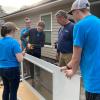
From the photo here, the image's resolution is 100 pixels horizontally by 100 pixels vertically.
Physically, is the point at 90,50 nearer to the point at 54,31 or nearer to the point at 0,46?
the point at 0,46

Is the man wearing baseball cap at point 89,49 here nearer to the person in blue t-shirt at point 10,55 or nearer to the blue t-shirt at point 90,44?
the blue t-shirt at point 90,44

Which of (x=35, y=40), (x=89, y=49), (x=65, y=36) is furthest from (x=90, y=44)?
(x=35, y=40)

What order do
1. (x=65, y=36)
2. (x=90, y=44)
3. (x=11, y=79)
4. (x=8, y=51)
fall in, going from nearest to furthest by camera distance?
(x=90, y=44) → (x=8, y=51) → (x=11, y=79) → (x=65, y=36)

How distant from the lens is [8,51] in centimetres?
385

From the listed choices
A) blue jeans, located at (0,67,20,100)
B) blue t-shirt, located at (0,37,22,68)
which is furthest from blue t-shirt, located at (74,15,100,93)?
blue jeans, located at (0,67,20,100)

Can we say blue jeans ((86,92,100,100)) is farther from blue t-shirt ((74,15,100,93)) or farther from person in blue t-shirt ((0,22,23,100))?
person in blue t-shirt ((0,22,23,100))

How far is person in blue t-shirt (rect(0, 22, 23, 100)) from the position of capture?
3.81 m

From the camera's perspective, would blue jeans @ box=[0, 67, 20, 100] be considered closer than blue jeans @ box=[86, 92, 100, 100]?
No

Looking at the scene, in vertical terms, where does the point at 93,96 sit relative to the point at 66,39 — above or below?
below

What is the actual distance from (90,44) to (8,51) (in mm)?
1764

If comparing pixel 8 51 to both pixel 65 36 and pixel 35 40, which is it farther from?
pixel 35 40

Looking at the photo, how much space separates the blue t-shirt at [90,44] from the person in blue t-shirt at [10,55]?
62.3 inches

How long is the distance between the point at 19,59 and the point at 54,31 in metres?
6.47

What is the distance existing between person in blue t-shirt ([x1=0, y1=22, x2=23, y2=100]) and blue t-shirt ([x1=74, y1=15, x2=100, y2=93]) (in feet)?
5.19
